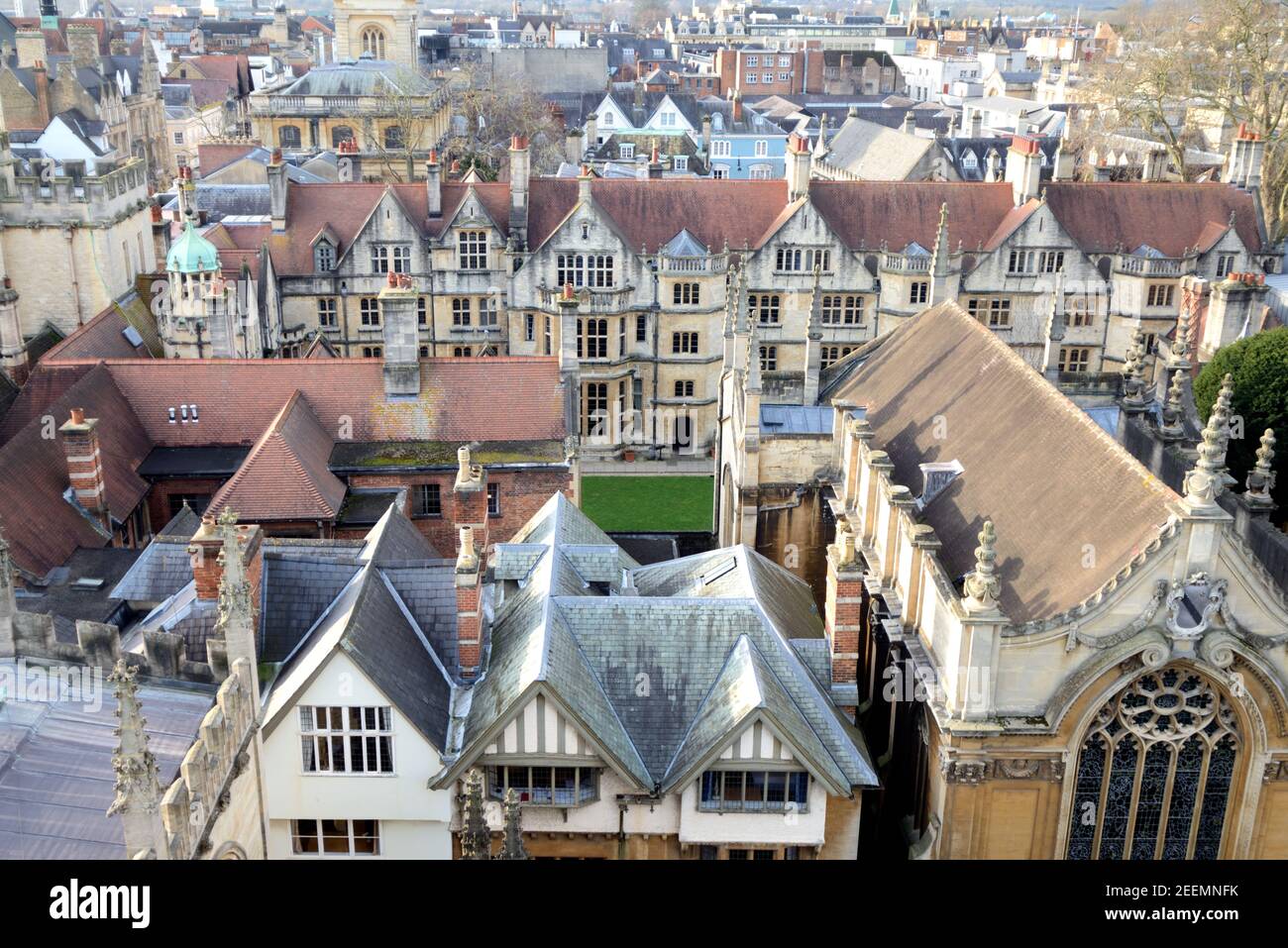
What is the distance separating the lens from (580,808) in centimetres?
1959

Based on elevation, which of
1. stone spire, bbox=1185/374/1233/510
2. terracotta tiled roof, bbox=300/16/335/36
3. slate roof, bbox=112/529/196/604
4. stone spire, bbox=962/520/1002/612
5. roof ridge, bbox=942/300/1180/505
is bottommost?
slate roof, bbox=112/529/196/604

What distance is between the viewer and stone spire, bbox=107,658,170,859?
1195 cm

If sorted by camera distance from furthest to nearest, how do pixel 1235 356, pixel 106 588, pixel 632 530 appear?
pixel 632 530
pixel 1235 356
pixel 106 588

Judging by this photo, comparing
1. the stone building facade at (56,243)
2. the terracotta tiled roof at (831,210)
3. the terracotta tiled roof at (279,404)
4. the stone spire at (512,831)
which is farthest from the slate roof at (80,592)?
the terracotta tiled roof at (831,210)

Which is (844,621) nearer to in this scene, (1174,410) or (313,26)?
(1174,410)

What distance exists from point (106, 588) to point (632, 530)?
17.6 m

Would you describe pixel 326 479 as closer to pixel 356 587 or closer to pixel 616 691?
pixel 356 587

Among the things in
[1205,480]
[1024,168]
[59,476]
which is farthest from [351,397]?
[1024,168]

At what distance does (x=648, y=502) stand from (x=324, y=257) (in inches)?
651

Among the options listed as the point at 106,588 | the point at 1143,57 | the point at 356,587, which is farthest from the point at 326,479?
the point at 1143,57

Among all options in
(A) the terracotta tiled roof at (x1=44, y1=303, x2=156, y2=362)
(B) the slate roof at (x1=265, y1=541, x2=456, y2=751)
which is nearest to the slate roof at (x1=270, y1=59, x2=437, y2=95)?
(A) the terracotta tiled roof at (x1=44, y1=303, x2=156, y2=362)

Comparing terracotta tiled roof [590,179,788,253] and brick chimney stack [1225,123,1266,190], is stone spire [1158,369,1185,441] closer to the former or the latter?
terracotta tiled roof [590,179,788,253]

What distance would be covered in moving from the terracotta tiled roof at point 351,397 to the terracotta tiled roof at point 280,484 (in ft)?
8.71

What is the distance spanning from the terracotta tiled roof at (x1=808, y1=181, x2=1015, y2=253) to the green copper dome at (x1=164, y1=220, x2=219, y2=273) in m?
24.0
